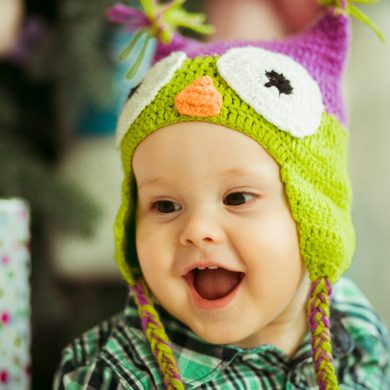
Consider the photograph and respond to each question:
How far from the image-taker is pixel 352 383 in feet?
3.22

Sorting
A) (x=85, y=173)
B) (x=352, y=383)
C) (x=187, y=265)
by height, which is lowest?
(x=352, y=383)

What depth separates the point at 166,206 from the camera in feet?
2.86

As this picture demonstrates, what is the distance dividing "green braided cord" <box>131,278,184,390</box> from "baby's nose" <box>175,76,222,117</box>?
289 mm

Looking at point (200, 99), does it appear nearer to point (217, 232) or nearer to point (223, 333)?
point (217, 232)

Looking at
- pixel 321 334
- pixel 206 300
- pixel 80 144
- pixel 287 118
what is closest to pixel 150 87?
pixel 287 118

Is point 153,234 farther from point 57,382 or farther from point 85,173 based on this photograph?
point 85,173

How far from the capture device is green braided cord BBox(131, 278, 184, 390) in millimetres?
835

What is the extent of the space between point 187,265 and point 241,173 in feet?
0.47

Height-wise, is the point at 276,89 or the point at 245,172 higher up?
the point at 276,89

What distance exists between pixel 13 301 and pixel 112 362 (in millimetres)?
258

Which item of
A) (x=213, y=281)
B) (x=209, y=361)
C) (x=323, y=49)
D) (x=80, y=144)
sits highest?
(x=80, y=144)

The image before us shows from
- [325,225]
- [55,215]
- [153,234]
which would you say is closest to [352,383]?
[325,225]

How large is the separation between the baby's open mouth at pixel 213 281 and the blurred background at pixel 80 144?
2.04 feet

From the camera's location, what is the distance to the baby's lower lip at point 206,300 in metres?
0.83
